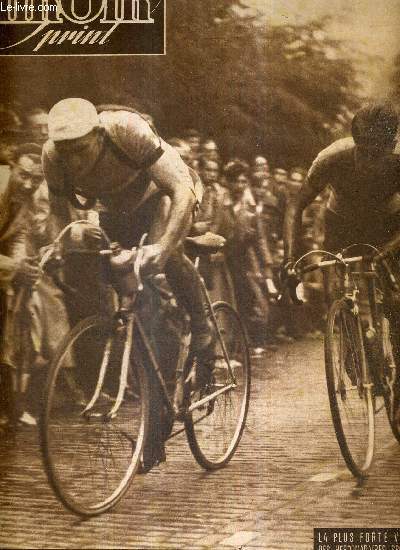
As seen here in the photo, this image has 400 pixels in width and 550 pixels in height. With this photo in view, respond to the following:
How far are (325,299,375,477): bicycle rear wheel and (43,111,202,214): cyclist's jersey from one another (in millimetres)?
1071

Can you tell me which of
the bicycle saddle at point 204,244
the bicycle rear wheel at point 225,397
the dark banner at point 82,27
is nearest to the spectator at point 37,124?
the dark banner at point 82,27

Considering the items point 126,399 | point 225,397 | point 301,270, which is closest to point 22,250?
point 126,399

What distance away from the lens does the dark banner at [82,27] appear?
3.42 meters

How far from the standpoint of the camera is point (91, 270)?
334cm

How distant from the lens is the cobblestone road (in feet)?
10.7

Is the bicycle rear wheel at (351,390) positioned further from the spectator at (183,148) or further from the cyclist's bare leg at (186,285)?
the spectator at (183,148)

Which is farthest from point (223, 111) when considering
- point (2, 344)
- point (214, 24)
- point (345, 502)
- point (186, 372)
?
point (345, 502)

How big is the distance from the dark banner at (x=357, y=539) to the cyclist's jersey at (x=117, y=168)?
172 centimetres

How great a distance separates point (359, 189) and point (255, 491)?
149cm

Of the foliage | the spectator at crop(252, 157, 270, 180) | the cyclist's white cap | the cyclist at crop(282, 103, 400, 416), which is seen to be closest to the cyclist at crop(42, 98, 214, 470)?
the cyclist's white cap

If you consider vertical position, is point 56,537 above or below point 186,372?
below

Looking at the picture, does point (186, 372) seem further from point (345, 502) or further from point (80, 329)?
point (345, 502)

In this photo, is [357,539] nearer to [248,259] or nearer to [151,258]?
[248,259]

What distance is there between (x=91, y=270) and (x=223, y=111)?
956 millimetres
